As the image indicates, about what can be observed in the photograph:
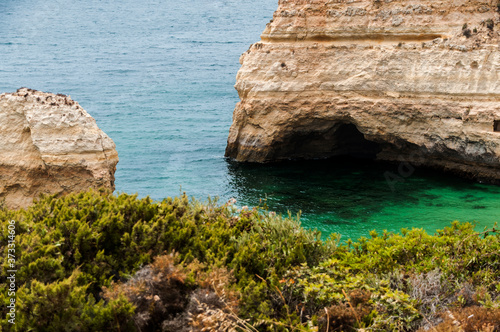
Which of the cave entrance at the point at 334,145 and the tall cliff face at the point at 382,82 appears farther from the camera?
the cave entrance at the point at 334,145

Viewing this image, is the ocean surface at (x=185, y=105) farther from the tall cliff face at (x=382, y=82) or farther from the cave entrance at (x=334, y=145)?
the tall cliff face at (x=382, y=82)

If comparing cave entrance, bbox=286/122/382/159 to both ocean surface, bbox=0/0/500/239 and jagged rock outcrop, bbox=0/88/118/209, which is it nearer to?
ocean surface, bbox=0/0/500/239

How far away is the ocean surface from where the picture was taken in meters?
20.1

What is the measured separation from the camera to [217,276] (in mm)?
6043

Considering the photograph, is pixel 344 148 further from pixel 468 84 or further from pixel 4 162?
pixel 4 162

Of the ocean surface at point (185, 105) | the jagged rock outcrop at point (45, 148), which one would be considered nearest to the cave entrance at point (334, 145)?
the ocean surface at point (185, 105)

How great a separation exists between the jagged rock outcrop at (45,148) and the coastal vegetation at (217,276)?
8537 mm

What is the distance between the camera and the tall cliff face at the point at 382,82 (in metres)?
20.5

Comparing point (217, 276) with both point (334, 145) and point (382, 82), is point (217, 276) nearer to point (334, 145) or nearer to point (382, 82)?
point (382, 82)

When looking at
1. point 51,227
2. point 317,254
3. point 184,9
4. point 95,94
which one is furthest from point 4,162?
point 184,9

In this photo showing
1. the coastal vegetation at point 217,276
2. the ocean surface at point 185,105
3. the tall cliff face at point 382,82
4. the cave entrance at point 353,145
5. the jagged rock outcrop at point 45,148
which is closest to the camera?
the coastal vegetation at point 217,276

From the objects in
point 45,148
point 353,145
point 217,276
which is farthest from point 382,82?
point 217,276

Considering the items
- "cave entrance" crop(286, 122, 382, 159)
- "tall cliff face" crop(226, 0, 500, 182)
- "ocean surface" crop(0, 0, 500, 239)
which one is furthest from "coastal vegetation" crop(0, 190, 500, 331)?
"cave entrance" crop(286, 122, 382, 159)

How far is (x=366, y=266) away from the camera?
25.3 ft
